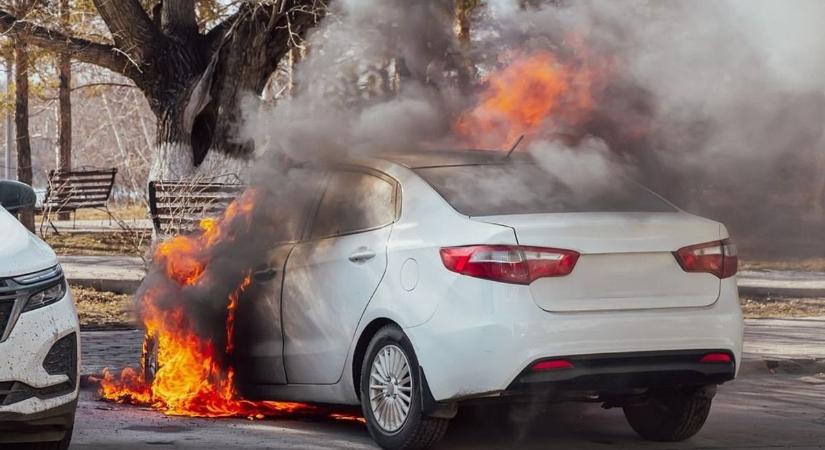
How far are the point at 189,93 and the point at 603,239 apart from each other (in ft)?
35.7

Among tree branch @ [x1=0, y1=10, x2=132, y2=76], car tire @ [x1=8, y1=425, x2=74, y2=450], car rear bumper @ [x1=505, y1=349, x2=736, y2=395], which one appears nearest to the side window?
car rear bumper @ [x1=505, y1=349, x2=736, y2=395]

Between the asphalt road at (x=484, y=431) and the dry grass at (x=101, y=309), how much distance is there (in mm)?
3957

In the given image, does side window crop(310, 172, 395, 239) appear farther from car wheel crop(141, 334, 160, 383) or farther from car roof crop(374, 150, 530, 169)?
car wheel crop(141, 334, 160, 383)

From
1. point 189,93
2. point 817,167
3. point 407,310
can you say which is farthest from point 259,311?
point 189,93

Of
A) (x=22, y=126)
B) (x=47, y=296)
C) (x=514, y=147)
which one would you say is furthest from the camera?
(x=22, y=126)

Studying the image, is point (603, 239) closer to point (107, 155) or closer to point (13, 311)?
point (13, 311)

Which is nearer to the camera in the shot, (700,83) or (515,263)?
(515,263)

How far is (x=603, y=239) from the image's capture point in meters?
6.56

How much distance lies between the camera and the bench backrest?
23.3 metres

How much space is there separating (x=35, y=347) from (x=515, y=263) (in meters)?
2.21

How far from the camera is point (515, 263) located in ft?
21.1

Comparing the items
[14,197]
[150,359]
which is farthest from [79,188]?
[14,197]

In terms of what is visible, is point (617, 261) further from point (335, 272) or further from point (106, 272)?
point (106, 272)

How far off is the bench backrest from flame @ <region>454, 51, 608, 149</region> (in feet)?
49.0
